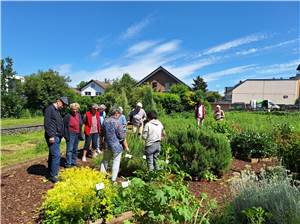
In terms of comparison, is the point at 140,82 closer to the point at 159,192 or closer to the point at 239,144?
the point at 239,144

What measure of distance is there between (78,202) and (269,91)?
254 ft

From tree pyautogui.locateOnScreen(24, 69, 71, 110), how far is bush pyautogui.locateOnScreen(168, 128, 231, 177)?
4165 cm

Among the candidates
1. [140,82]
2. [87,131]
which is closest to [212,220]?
[87,131]

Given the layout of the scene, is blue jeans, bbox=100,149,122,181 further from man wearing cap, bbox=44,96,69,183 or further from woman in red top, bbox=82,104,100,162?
woman in red top, bbox=82,104,100,162

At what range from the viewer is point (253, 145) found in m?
10.3

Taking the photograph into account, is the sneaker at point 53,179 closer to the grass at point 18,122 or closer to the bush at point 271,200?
the bush at point 271,200

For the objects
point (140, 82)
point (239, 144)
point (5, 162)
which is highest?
point (140, 82)

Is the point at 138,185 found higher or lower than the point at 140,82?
lower

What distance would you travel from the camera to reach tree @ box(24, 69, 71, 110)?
157 feet

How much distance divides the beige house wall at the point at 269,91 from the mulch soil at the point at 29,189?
69.8 metres

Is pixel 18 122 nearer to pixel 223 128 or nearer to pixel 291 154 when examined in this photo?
pixel 223 128

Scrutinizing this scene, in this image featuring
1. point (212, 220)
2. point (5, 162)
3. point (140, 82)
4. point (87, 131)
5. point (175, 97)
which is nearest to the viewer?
point (212, 220)

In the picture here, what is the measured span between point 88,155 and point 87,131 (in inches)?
39.5

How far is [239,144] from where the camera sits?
10.6m
